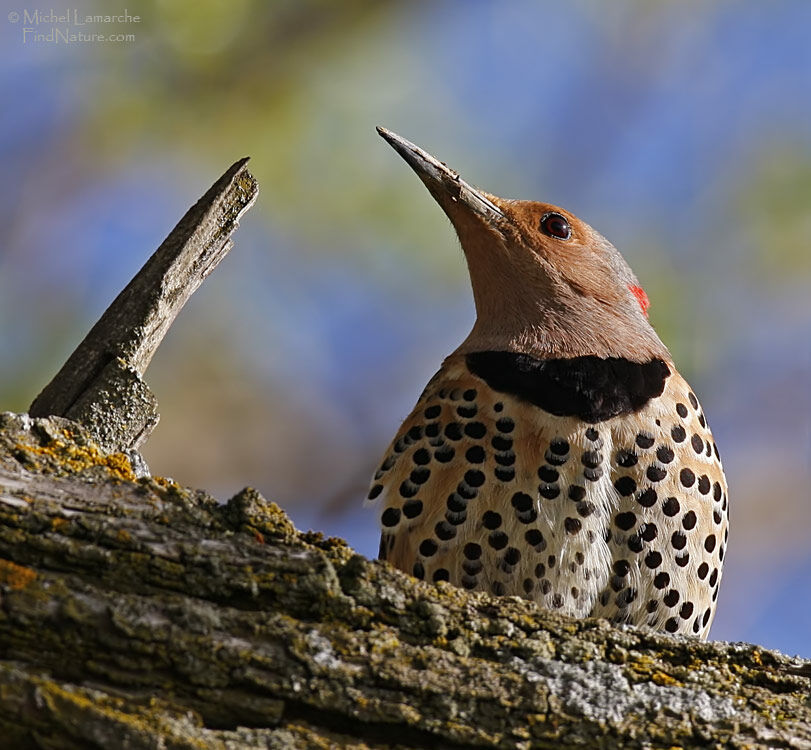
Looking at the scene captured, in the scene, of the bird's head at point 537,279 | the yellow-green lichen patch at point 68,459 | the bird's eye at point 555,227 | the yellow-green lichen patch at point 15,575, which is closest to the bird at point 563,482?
the bird's head at point 537,279

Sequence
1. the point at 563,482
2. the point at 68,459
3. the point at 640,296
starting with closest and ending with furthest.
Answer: the point at 68,459 < the point at 563,482 < the point at 640,296

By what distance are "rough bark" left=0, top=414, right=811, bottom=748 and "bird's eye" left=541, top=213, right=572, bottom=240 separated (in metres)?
2.43

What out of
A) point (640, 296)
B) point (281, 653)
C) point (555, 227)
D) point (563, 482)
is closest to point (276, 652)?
point (281, 653)

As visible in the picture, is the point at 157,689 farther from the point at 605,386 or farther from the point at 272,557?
the point at 605,386

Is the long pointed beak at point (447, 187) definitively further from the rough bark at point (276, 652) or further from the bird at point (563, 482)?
the rough bark at point (276, 652)

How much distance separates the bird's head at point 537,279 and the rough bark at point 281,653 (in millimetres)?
1875

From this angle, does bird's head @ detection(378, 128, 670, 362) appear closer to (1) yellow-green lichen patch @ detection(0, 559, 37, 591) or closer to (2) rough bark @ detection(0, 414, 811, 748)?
(2) rough bark @ detection(0, 414, 811, 748)

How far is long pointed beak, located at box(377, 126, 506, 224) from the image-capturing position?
4654 millimetres

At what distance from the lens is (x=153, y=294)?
3.50 metres

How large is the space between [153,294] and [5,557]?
1275 millimetres

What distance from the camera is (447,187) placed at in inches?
187

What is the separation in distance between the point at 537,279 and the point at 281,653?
2.62 meters

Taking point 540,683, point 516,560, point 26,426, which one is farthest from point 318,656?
point 516,560

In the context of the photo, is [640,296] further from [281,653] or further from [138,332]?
[281,653]
